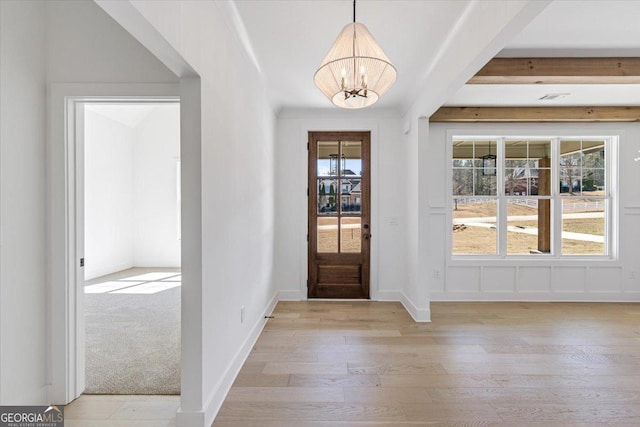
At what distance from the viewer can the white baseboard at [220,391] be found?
1877 mm

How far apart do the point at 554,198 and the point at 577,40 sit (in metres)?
2.65

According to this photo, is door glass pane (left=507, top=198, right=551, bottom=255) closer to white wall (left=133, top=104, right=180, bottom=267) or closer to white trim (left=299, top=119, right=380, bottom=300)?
white trim (left=299, top=119, right=380, bottom=300)

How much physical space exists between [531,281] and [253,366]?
409 cm

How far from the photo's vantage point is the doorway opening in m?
3.21

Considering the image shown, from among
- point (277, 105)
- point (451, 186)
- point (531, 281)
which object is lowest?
point (531, 281)

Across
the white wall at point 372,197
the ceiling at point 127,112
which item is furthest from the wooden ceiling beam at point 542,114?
the ceiling at point 127,112

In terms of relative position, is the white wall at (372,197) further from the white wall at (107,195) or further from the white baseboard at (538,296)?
the white wall at (107,195)

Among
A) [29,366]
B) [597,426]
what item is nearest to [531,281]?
[597,426]

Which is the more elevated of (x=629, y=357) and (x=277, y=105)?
(x=277, y=105)

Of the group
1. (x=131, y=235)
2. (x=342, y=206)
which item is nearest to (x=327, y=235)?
(x=342, y=206)

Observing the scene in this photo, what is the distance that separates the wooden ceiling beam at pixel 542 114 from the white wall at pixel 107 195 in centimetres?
603

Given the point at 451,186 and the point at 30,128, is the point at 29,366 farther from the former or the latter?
the point at 451,186

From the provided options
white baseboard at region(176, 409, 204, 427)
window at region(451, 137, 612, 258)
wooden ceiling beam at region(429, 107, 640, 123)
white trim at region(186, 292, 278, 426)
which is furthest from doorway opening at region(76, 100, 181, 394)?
wooden ceiling beam at region(429, 107, 640, 123)

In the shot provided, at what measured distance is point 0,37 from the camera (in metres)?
1.83
